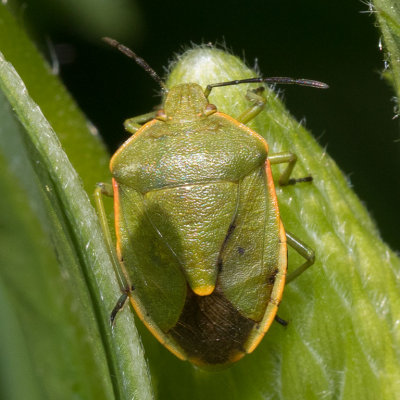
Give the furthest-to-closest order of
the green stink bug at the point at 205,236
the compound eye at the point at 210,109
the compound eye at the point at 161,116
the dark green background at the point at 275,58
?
1. the dark green background at the point at 275,58
2. the compound eye at the point at 161,116
3. the compound eye at the point at 210,109
4. the green stink bug at the point at 205,236

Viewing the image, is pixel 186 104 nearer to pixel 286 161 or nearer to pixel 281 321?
pixel 286 161

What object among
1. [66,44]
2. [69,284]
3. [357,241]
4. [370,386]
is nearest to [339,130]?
[66,44]

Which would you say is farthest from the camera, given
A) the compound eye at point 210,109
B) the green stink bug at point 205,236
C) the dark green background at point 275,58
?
the dark green background at point 275,58

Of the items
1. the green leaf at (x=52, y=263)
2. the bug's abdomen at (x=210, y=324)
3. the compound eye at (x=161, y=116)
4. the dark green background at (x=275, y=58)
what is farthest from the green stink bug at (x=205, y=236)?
the dark green background at (x=275, y=58)

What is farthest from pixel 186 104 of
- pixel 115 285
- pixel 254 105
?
pixel 115 285

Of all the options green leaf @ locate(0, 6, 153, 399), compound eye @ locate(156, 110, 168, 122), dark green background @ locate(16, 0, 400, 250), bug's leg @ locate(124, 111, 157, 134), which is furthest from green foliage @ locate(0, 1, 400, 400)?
dark green background @ locate(16, 0, 400, 250)

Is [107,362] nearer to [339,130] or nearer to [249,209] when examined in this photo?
[249,209]

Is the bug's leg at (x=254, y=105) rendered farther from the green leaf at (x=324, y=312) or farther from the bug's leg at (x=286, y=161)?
the bug's leg at (x=286, y=161)
